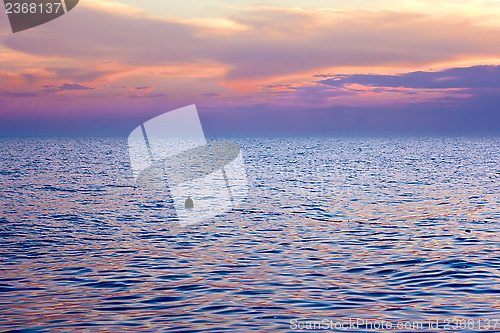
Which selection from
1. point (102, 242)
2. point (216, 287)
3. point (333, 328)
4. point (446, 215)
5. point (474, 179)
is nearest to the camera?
point (333, 328)

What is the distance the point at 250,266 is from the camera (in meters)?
21.1

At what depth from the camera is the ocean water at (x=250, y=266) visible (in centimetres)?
1484

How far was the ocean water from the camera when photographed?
14.8m

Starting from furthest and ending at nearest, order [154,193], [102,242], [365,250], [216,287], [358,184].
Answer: [358,184] → [154,193] → [102,242] → [365,250] → [216,287]

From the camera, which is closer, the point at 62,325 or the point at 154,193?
the point at 62,325

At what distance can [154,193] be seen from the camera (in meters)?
51.5

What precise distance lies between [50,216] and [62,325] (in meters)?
23.0

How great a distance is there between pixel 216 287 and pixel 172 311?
9.51ft

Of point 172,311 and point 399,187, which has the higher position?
point 172,311

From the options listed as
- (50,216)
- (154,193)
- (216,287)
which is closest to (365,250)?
(216,287)

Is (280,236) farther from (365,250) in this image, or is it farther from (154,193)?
(154,193)

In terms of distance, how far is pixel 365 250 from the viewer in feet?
78.8

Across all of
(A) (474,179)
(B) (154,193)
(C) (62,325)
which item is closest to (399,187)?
(A) (474,179)

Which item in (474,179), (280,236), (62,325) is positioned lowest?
(474,179)
